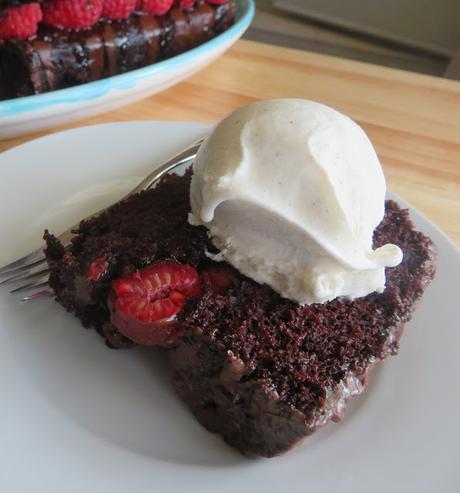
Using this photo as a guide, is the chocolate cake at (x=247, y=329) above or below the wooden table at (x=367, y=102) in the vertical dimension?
above

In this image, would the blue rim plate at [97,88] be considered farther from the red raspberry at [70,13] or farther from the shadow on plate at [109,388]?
the shadow on plate at [109,388]

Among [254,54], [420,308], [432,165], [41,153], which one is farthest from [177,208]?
[254,54]

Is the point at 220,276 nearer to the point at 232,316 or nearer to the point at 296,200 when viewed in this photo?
the point at 232,316

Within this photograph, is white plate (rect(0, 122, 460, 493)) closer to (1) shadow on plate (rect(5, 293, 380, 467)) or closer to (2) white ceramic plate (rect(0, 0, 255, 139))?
(1) shadow on plate (rect(5, 293, 380, 467))

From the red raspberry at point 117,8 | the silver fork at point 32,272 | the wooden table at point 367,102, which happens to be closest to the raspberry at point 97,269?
the silver fork at point 32,272

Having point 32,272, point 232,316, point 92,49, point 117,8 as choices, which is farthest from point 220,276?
point 117,8

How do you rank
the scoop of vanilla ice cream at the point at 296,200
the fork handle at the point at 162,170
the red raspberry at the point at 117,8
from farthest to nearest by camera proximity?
the red raspberry at the point at 117,8 < the fork handle at the point at 162,170 < the scoop of vanilla ice cream at the point at 296,200
